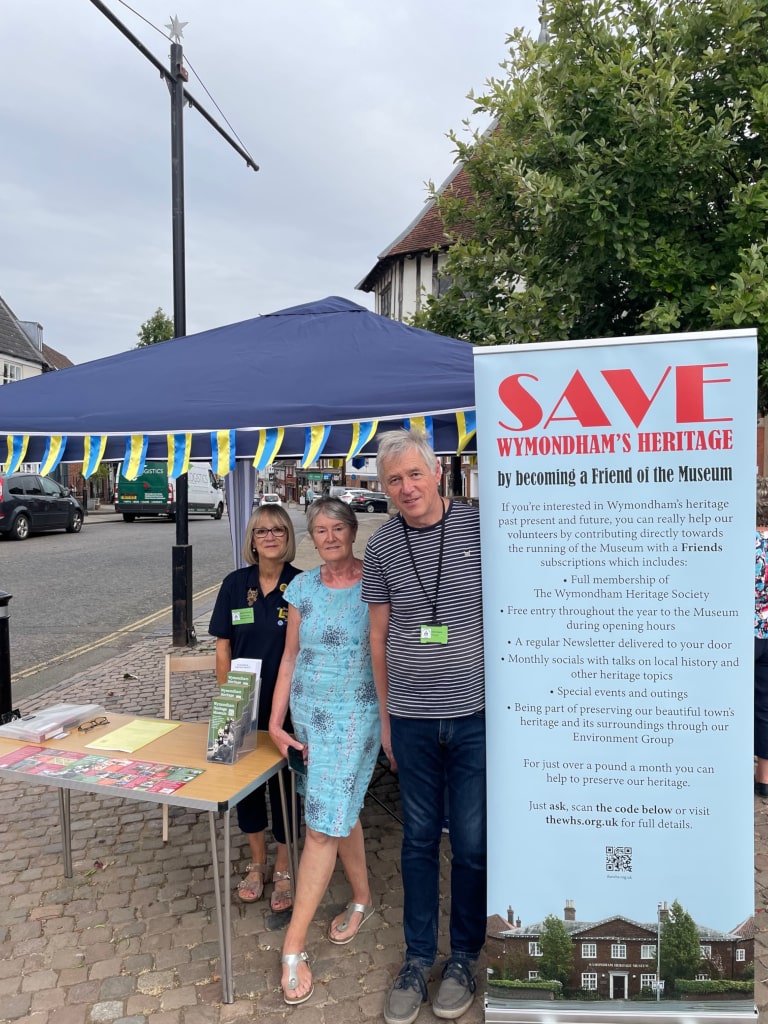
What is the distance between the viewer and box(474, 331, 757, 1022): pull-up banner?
2227 mm

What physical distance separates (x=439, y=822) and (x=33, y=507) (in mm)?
19630

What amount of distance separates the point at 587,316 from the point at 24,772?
17.4 ft

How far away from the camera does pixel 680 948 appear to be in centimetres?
227

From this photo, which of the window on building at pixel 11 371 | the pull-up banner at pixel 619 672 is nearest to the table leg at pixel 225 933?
the pull-up banner at pixel 619 672

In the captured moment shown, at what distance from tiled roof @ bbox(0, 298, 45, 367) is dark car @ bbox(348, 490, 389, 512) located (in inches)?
715

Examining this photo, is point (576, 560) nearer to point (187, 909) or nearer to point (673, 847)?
point (673, 847)

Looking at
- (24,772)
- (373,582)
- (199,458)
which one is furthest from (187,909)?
(199,458)

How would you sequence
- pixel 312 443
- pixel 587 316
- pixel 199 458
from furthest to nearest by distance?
pixel 587 316
pixel 199 458
pixel 312 443

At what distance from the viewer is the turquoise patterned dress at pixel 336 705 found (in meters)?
2.63

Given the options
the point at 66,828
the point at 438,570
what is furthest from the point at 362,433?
the point at 66,828

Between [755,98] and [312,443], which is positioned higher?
[755,98]

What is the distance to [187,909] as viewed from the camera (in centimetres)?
315

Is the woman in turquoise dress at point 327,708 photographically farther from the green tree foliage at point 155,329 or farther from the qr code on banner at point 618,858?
the green tree foliage at point 155,329

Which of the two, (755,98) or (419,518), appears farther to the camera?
(755,98)
